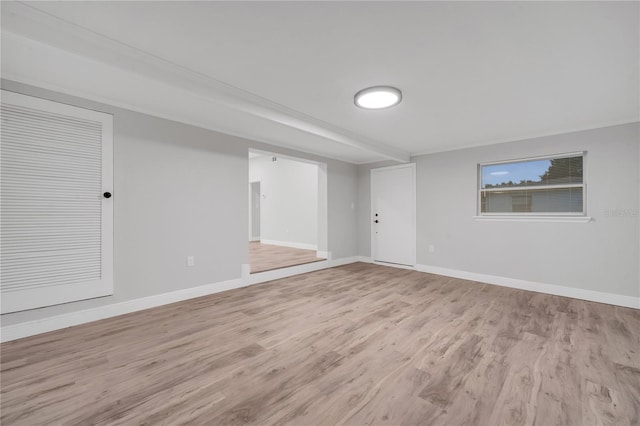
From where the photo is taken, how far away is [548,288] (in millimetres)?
3883

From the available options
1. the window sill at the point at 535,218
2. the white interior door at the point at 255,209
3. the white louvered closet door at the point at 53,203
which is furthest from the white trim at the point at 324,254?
the white interior door at the point at 255,209

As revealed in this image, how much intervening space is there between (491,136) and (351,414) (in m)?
4.40

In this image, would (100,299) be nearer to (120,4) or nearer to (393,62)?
(120,4)

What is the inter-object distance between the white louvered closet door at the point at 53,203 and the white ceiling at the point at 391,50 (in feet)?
3.92

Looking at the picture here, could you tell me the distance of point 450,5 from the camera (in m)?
1.58

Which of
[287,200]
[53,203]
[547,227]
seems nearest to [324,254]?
[287,200]

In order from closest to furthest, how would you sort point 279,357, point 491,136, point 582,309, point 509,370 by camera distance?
point 509,370 < point 279,357 < point 582,309 < point 491,136

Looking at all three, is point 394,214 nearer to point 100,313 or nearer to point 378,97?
point 378,97

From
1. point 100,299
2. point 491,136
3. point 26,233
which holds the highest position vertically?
point 491,136

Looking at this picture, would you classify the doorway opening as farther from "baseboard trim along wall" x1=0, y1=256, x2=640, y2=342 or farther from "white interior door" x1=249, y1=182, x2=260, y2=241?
"baseboard trim along wall" x1=0, y1=256, x2=640, y2=342

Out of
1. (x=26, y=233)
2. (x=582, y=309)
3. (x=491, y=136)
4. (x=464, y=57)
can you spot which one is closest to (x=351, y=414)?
(x=464, y=57)

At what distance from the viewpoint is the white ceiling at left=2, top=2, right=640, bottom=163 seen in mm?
1648

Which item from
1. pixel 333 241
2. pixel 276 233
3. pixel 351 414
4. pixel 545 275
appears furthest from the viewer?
pixel 276 233

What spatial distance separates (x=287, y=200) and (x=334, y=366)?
6.30 metres
